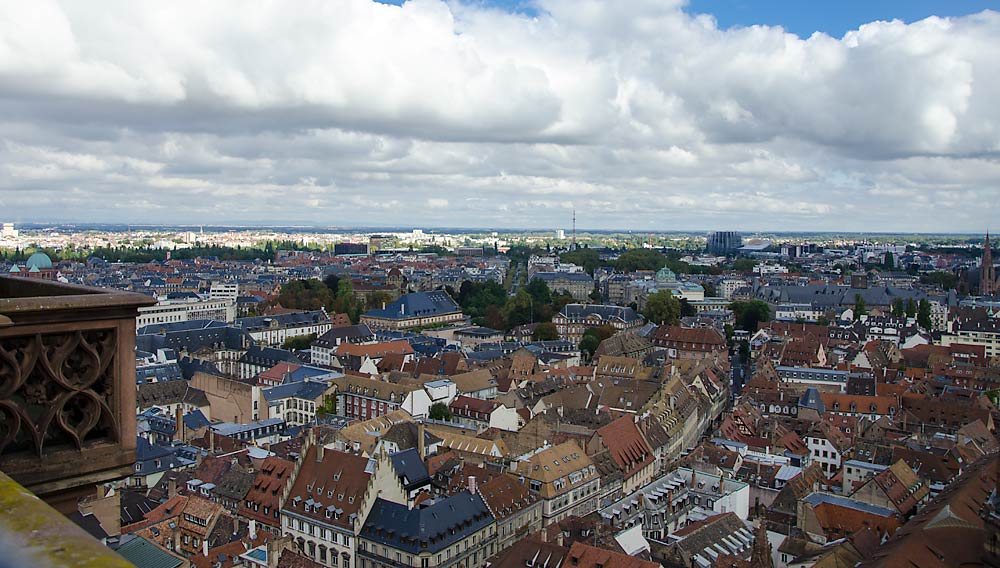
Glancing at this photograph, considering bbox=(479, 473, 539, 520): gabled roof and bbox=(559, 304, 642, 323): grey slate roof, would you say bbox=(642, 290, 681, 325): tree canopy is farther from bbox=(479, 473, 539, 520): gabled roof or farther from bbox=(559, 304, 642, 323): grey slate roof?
bbox=(479, 473, 539, 520): gabled roof

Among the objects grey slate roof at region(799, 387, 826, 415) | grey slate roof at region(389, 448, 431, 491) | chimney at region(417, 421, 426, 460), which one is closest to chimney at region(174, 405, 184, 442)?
chimney at region(417, 421, 426, 460)

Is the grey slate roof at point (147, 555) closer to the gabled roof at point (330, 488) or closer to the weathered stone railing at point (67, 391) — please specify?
the gabled roof at point (330, 488)

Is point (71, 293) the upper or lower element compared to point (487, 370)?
upper

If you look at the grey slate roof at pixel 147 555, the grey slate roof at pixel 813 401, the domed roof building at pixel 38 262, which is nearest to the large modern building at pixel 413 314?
the grey slate roof at pixel 813 401

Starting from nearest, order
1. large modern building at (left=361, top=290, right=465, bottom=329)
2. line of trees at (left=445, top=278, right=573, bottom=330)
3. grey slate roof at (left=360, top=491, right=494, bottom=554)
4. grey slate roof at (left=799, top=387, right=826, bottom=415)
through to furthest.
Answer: grey slate roof at (left=360, top=491, right=494, bottom=554)
grey slate roof at (left=799, top=387, right=826, bottom=415)
line of trees at (left=445, top=278, right=573, bottom=330)
large modern building at (left=361, top=290, right=465, bottom=329)

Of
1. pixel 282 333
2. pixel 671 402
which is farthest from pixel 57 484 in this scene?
pixel 282 333

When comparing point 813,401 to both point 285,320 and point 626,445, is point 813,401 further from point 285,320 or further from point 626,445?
point 285,320

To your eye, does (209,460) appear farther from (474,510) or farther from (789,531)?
(789,531)
